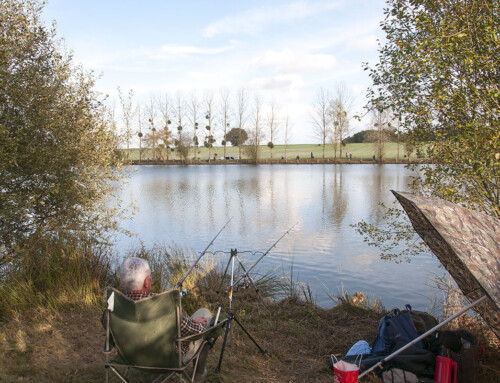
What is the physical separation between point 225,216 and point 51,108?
9803mm

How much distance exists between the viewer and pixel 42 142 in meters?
5.88

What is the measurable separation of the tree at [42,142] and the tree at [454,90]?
474cm

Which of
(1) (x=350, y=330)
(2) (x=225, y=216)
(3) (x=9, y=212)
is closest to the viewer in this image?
(1) (x=350, y=330)

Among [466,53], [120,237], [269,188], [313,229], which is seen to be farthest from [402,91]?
[269,188]

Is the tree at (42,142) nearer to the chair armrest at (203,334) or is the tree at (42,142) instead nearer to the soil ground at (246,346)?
the soil ground at (246,346)

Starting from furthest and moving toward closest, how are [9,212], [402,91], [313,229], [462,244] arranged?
[313,229], [402,91], [9,212], [462,244]

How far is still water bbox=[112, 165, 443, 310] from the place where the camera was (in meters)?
7.99

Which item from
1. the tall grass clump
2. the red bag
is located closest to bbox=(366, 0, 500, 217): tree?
the red bag

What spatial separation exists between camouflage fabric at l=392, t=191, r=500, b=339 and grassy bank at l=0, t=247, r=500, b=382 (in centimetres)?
100

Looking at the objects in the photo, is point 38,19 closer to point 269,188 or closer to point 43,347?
point 43,347

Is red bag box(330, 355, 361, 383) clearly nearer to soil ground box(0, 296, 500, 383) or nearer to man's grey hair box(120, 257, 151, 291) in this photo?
soil ground box(0, 296, 500, 383)

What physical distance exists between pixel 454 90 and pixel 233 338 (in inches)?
142

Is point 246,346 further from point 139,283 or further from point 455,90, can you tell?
point 455,90

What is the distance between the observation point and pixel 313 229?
12.8m
